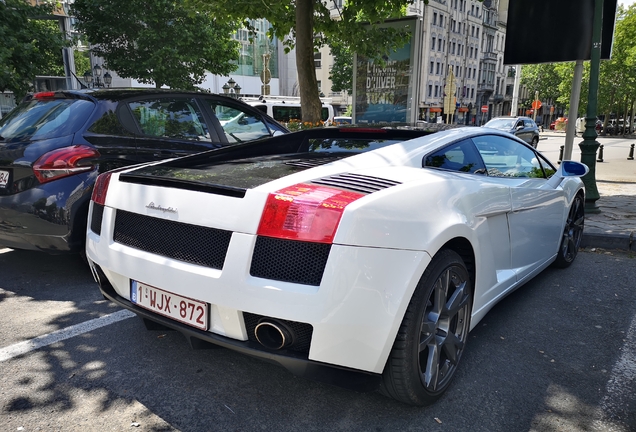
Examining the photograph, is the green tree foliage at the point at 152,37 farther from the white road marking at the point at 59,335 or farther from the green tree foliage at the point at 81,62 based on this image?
the green tree foliage at the point at 81,62

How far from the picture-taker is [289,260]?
204cm

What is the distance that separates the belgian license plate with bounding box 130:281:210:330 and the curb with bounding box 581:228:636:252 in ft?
16.7

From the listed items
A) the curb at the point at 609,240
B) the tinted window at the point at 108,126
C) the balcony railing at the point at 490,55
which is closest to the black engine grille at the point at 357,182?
the tinted window at the point at 108,126

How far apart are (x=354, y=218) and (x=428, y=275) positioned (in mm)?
521

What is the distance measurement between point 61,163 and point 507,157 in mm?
3483

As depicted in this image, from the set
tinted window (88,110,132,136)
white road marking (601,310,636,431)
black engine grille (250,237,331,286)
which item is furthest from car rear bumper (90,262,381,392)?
tinted window (88,110,132,136)

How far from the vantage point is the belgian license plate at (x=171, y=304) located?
7.43 ft

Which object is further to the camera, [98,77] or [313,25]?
[98,77]

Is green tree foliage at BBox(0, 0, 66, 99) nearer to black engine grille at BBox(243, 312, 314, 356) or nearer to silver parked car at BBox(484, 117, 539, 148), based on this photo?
black engine grille at BBox(243, 312, 314, 356)

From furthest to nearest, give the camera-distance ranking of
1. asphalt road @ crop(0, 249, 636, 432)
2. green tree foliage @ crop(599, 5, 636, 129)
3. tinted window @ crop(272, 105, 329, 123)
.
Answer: green tree foliage @ crop(599, 5, 636, 129) → tinted window @ crop(272, 105, 329, 123) → asphalt road @ crop(0, 249, 636, 432)

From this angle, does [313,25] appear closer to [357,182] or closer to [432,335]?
[357,182]

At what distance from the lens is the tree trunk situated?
960 cm

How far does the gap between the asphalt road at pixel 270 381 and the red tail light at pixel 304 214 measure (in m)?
0.97

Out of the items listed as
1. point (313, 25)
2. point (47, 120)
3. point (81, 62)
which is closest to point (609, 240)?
point (47, 120)
